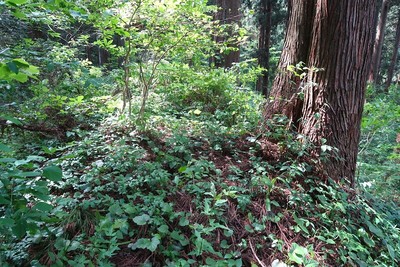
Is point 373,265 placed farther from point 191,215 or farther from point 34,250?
point 34,250

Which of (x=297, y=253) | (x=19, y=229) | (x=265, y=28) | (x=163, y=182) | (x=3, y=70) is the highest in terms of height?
(x=265, y=28)

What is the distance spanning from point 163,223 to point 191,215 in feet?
0.89

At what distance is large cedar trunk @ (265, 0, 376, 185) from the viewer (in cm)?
306

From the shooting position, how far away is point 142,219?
85.0 inches

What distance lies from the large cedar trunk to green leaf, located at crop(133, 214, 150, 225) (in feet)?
6.62

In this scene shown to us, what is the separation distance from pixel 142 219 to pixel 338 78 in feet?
8.75

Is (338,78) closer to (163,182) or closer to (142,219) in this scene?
(163,182)

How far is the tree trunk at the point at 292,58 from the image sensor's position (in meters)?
3.33

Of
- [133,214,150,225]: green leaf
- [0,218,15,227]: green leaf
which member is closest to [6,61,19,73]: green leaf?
[0,218,15,227]: green leaf

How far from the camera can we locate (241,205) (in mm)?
2514

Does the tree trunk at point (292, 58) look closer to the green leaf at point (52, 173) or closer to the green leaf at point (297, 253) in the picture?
the green leaf at point (297, 253)

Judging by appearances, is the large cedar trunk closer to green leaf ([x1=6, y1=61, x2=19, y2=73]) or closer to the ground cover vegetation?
the ground cover vegetation

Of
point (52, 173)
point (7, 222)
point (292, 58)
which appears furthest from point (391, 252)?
point (7, 222)

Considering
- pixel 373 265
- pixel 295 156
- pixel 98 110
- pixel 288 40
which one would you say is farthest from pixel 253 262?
pixel 98 110
